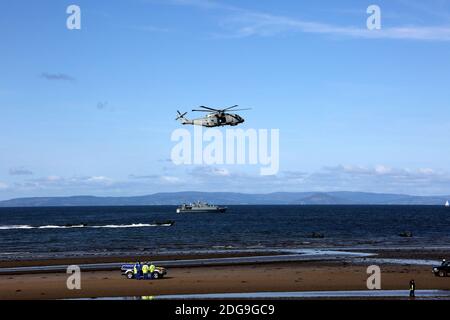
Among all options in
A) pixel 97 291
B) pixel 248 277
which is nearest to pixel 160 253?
pixel 248 277

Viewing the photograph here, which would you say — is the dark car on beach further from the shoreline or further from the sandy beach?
the shoreline

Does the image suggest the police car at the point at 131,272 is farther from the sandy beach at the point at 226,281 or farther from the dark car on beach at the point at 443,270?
the dark car on beach at the point at 443,270

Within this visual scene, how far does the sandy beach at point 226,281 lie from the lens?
4566cm

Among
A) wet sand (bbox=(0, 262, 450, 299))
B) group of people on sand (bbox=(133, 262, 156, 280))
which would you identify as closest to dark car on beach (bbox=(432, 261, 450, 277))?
wet sand (bbox=(0, 262, 450, 299))

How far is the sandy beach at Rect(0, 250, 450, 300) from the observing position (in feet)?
150

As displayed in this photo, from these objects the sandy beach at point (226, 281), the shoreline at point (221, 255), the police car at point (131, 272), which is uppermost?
the police car at point (131, 272)

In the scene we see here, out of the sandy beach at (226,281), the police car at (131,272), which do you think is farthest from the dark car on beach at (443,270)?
the police car at (131,272)

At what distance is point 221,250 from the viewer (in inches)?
3514

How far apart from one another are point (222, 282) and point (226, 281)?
739 millimetres

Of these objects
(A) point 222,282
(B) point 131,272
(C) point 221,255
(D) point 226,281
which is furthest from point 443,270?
(C) point 221,255

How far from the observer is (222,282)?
50.7 meters
